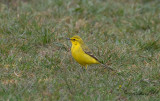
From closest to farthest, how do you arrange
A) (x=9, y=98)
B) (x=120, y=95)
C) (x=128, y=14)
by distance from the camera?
(x=9, y=98) < (x=120, y=95) < (x=128, y=14)

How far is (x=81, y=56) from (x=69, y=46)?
4.69 ft

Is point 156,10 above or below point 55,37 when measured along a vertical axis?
above

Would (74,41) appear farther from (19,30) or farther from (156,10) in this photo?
(156,10)

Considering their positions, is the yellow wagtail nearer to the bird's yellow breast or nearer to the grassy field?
the bird's yellow breast

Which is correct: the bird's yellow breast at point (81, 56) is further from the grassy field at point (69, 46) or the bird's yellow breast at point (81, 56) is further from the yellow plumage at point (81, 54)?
the grassy field at point (69, 46)

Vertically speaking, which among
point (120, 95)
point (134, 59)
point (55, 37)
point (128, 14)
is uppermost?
point (128, 14)

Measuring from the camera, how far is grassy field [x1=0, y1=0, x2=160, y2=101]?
621 centimetres

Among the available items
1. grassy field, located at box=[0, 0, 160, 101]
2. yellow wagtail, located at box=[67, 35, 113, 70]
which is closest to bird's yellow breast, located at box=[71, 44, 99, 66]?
yellow wagtail, located at box=[67, 35, 113, 70]

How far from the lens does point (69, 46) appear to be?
8758 mm

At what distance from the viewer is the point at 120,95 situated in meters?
6.24

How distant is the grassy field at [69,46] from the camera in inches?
244

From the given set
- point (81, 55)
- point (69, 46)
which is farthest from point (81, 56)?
point (69, 46)

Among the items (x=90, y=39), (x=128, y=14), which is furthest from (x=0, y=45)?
(x=128, y=14)

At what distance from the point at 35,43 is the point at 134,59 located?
7.69 ft
